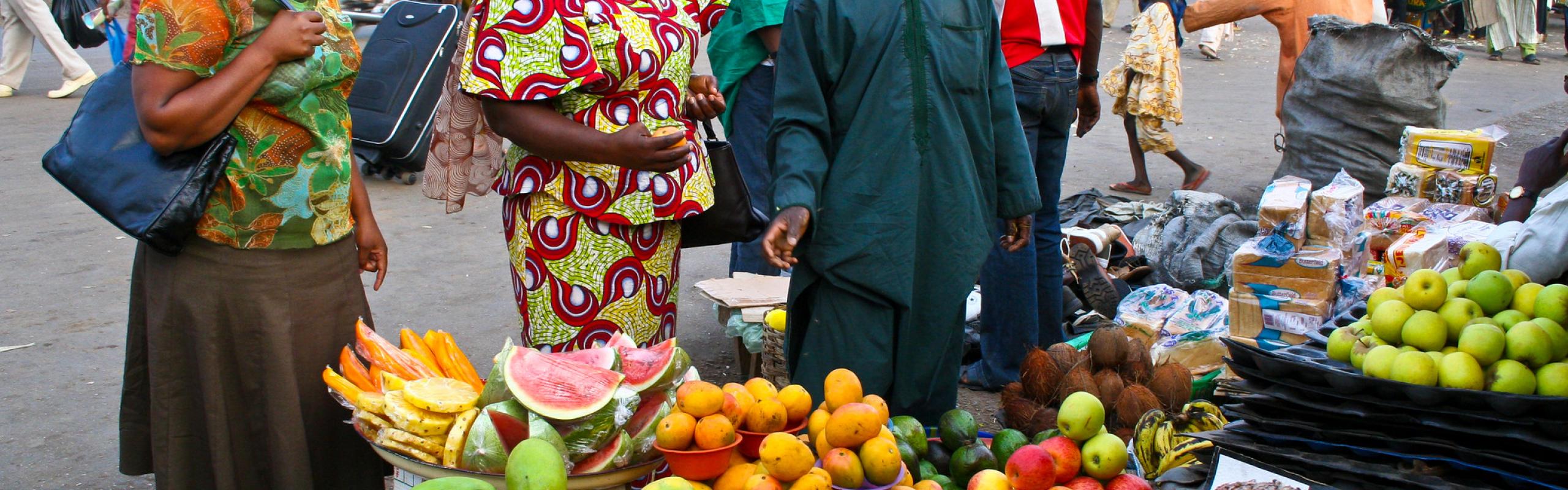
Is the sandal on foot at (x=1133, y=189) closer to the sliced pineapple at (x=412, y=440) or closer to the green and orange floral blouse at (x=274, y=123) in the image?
the green and orange floral blouse at (x=274, y=123)

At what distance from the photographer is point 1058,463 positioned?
2318mm

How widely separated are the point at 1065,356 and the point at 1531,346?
1501 mm

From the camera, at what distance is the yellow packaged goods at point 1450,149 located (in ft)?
16.8

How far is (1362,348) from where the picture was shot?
2400 mm

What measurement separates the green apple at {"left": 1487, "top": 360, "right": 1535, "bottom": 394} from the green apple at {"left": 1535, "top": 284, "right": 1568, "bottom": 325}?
0.18 meters

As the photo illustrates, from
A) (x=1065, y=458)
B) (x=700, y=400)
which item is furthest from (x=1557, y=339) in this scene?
(x=700, y=400)

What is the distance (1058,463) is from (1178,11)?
6881 millimetres

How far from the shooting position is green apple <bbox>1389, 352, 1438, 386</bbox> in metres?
2.21

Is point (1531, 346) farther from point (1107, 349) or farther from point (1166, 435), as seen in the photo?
point (1107, 349)

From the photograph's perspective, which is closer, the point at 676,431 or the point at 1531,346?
the point at 676,431

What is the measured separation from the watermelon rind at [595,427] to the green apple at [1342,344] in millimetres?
1551

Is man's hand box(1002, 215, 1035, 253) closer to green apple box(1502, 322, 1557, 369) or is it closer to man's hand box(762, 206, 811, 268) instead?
man's hand box(762, 206, 811, 268)

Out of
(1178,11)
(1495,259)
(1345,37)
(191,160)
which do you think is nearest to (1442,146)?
(1345,37)

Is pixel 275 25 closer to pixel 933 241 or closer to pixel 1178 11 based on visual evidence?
pixel 933 241
